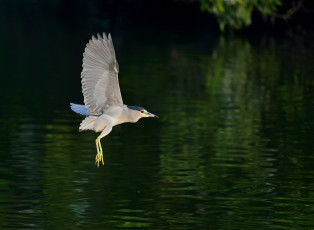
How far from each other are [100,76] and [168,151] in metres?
5.45

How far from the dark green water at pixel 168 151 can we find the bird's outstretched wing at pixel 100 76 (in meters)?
1.53

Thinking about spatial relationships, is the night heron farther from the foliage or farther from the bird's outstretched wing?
the foliage

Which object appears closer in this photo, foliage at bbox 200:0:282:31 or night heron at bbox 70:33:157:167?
night heron at bbox 70:33:157:167

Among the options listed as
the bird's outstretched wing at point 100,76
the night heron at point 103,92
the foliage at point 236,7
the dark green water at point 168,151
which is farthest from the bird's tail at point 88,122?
the foliage at point 236,7

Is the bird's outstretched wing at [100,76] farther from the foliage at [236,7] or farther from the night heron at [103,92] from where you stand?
the foliage at [236,7]

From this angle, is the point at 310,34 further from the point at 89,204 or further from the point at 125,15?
the point at 89,204

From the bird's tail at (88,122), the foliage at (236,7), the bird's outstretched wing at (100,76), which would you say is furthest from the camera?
the foliage at (236,7)

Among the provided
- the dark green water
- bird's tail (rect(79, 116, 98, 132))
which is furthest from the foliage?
bird's tail (rect(79, 116, 98, 132))

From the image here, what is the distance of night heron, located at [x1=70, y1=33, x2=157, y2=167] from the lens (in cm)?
1276

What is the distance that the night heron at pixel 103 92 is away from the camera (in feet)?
41.9

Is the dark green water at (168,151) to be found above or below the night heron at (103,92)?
Result: below

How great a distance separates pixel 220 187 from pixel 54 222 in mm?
3275

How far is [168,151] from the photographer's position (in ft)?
59.7

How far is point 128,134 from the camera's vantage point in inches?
800
